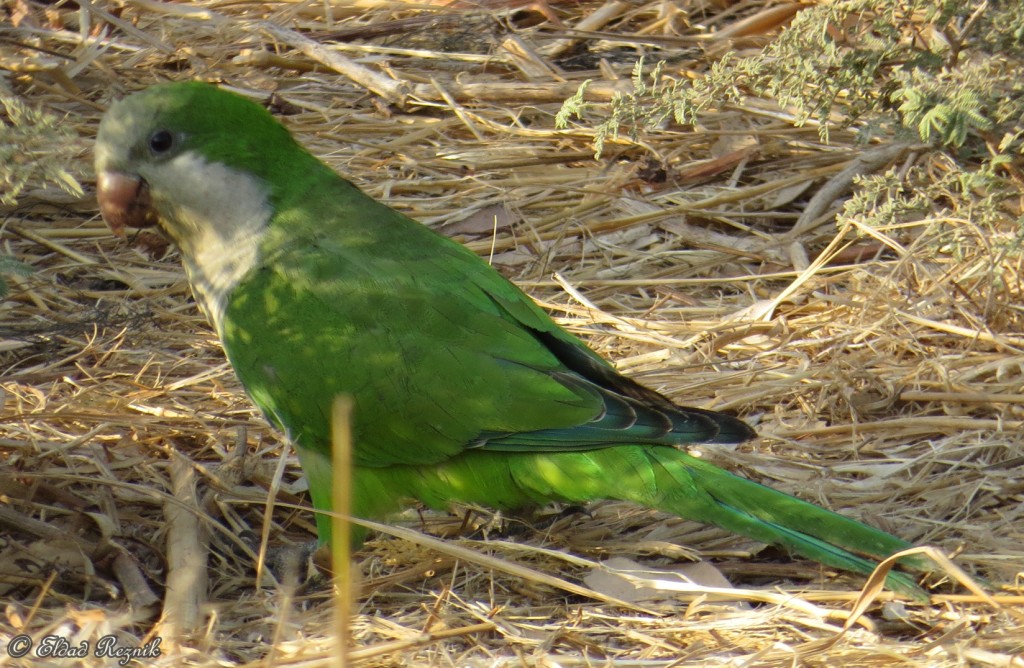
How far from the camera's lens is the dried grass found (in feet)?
9.36

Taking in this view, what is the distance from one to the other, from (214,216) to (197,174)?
0.43ft

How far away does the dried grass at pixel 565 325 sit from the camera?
9.36 ft

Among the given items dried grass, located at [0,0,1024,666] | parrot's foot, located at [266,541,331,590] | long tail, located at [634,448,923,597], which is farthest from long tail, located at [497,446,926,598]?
parrot's foot, located at [266,541,331,590]

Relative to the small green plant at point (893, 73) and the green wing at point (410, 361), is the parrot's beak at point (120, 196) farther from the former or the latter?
the small green plant at point (893, 73)

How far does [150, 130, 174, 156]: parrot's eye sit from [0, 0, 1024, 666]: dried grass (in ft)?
2.75

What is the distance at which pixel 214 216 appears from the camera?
11.4 ft

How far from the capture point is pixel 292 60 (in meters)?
5.60

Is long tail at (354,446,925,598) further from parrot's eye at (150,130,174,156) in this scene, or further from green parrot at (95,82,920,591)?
parrot's eye at (150,130,174,156)

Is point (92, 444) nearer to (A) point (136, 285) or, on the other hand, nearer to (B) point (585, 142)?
(A) point (136, 285)

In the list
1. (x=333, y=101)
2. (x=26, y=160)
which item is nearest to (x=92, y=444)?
(x=26, y=160)

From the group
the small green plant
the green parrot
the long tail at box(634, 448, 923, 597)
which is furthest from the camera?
the small green plant

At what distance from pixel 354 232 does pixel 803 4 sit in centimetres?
291

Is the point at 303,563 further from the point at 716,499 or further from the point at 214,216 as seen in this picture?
the point at 716,499

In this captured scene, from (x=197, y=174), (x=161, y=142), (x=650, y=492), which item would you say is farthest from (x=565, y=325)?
(x=161, y=142)
